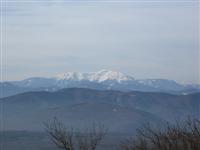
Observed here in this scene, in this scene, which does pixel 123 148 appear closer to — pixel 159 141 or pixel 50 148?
pixel 159 141

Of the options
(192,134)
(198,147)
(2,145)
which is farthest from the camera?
(2,145)

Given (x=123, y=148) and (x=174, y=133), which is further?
(x=123, y=148)

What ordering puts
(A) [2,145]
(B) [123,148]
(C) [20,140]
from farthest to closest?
1. (C) [20,140]
2. (A) [2,145]
3. (B) [123,148]

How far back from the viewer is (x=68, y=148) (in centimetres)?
2075

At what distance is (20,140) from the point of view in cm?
19762

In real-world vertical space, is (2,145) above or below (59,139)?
below

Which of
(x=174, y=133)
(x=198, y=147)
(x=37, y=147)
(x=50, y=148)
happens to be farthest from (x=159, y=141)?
(x=37, y=147)

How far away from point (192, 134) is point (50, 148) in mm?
142770

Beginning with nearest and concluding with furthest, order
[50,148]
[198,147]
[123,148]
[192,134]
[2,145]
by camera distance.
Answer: [198,147] → [192,134] → [123,148] → [50,148] → [2,145]

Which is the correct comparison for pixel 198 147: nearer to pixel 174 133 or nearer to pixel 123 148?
pixel 174 133

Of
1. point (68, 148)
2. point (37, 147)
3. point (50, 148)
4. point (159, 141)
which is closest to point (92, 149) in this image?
point (68, 148)

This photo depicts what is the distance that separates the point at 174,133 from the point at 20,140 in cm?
18093

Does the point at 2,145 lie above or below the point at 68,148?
below

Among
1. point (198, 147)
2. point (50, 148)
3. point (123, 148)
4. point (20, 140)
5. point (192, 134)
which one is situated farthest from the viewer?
point (20, 140)
